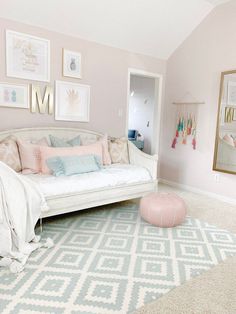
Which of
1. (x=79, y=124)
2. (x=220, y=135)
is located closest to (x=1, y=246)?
(x=79, y=124)

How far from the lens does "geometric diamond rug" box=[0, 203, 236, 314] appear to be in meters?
1.64

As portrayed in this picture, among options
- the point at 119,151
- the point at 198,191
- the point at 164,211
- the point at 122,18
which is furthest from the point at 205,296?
the point at 122,18

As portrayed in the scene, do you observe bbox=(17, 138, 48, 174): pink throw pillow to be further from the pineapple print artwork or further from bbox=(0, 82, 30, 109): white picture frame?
the pineapple print artwork

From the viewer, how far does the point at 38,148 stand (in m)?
3.05

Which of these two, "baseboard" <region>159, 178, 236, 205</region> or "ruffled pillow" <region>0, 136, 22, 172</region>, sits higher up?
"ruffled pillow" <region>0, 136, 22, 172</region>

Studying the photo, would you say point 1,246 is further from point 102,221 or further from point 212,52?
point 212,52

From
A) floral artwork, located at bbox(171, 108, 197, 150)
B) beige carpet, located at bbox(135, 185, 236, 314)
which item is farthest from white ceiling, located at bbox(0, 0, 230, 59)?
beige carpet, located at bbox(135, 185, 236, 314)

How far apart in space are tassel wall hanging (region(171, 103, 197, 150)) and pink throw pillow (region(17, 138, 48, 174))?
2561 millimetres

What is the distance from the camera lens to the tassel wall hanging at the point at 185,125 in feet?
14.3

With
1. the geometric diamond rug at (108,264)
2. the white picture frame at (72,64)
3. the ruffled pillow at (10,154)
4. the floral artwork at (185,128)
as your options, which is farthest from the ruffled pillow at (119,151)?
the ruffled pillow at (10,154)

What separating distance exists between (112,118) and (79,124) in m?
0.60

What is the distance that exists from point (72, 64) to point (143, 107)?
3.08 meters

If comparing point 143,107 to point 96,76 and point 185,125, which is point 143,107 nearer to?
point 185,125

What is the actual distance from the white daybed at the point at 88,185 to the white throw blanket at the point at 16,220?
0.91 ft
